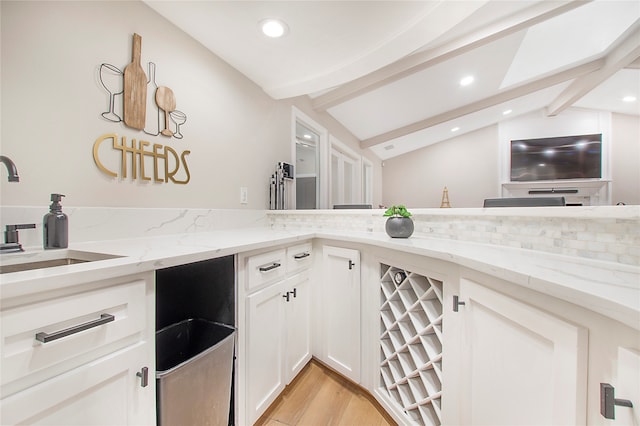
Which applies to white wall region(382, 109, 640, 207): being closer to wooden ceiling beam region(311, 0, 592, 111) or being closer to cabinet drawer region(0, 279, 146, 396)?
wooden ceiling beam region(311, 0, 592, 111)

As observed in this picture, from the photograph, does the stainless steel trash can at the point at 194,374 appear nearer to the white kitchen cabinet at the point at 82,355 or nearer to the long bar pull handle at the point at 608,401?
the white kitchen cabinet at the point at 82,355

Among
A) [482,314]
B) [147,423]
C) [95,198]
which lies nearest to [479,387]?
[482,314]

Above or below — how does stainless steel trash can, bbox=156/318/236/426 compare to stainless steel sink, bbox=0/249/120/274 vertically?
below

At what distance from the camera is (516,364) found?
2.08ft

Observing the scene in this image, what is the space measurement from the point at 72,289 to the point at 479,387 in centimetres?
116

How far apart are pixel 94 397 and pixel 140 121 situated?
1.20 meters

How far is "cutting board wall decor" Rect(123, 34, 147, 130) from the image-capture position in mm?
1184

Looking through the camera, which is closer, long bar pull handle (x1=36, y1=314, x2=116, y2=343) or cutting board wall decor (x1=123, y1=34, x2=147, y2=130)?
long bar pull handle (x1=36, y1=314, x2=116, y2=343)

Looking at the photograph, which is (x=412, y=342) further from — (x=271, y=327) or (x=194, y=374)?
(x=194, y=374)

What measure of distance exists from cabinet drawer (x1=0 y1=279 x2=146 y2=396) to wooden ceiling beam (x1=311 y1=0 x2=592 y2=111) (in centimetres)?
267

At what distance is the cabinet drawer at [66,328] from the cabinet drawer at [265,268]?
45 cm

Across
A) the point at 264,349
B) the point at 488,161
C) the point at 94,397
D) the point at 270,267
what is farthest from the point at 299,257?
the point at 488,161

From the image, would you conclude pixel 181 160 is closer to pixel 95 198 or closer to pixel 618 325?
pixel 95 198

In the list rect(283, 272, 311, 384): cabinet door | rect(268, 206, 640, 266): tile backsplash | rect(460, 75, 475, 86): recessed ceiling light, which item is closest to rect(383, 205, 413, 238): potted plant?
rect(268, 206, 640, 266): tile backsplash
